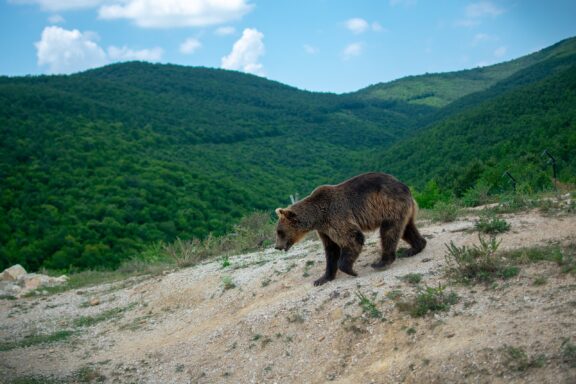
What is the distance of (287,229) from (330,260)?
87 centimetres

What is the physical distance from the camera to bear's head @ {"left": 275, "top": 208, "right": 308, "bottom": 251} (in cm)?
817

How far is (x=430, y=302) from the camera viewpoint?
19.4 feet

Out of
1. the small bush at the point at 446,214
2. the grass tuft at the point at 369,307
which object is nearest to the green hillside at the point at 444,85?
the small bush at the point at 446,214

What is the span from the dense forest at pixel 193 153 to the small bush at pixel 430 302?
311 inches

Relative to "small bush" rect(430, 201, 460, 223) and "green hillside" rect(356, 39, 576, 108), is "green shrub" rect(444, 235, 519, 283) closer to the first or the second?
"small bush" rect(430, 201, 460, 223)

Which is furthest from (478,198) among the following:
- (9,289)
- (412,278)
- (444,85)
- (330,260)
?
(444,85)

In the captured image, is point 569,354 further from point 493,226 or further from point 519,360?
point 493,226

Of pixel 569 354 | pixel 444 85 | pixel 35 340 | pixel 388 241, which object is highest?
pixel 444 85

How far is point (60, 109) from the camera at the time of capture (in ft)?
162

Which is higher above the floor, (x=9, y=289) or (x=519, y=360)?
(x=9, y=289)

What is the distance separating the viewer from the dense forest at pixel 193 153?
27531 mm

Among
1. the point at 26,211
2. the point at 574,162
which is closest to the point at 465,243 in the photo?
the point at 574,162

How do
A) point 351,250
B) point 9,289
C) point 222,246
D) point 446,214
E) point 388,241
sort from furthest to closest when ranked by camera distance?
point 9,289, point 222,246, point 446,214, point 388,241, point 351,250

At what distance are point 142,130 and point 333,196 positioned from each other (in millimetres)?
47827
